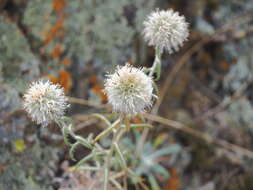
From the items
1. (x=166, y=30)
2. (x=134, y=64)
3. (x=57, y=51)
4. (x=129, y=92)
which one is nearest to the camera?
(x=129, y=92)

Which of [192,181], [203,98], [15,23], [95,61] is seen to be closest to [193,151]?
[192,181]

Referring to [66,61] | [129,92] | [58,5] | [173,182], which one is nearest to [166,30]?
[129,92]

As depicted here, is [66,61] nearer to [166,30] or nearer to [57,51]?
[57,51]

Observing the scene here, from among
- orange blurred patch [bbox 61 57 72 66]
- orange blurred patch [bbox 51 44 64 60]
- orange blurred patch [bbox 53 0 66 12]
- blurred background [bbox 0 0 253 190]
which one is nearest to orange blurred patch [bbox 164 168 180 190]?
blurred background [bbox 0 0 253 190]

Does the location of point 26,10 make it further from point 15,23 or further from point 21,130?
point 21,130

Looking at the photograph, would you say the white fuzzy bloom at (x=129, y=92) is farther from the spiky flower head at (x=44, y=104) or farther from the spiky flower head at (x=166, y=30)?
the spiky flower head at (x=166, y=30)

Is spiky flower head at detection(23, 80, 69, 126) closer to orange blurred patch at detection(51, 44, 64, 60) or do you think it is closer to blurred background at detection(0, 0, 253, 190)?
blurred background at detection(0, 0, 253, 190)
